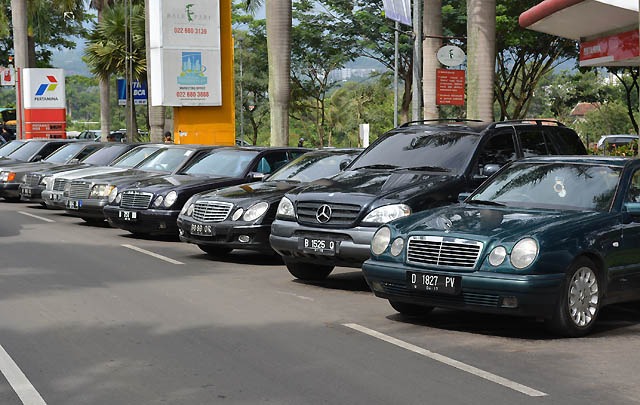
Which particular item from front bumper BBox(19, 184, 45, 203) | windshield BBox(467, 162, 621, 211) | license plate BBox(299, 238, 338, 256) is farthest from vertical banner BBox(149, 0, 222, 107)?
windshield BBox(467, 162, 621, 211)

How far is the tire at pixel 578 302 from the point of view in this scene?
28.1 ft

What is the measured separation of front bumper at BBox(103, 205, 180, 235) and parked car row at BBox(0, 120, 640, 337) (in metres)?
0.02

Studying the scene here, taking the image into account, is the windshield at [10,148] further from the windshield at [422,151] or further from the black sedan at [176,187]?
the windshield at [422,151]

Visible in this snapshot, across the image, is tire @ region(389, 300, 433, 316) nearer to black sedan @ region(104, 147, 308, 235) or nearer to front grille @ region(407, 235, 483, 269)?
front grille @ region(407, 235, 483, 269)

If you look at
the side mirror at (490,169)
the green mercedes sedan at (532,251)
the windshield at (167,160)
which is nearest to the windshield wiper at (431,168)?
the side mirror at (490,169)

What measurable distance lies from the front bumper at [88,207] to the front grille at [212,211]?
14.9 ft

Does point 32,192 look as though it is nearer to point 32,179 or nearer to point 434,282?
point 32,179

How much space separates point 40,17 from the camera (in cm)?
5706

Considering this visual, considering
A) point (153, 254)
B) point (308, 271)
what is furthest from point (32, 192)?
point (308, 271)

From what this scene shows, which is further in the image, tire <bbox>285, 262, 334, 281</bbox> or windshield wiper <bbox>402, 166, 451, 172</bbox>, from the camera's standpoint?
tire <bbox>285, 262, 334, 281</bbox>

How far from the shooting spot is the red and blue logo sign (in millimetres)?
44750

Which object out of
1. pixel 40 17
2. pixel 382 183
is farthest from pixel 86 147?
pixel 40 17

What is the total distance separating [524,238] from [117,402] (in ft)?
12.2

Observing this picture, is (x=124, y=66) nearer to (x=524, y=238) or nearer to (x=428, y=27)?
(x=428, y=27)
